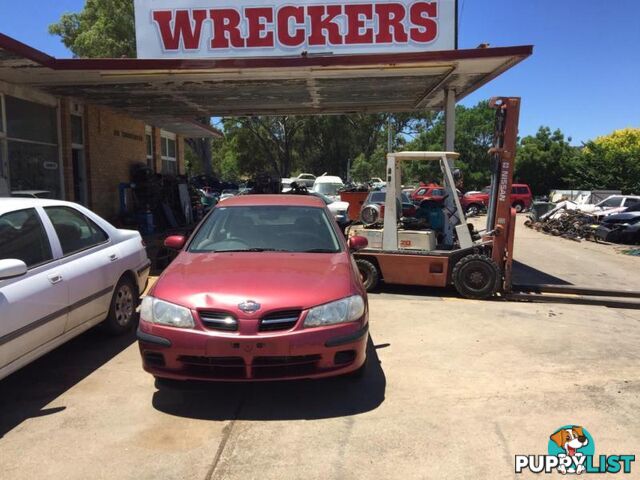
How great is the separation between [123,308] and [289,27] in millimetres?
7975

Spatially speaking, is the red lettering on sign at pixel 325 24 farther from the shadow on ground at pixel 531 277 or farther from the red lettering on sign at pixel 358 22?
the shadow on ground at pixel 531 277

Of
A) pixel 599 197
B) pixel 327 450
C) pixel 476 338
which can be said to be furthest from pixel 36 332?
pixel 599 197

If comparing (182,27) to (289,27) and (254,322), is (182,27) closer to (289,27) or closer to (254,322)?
(289,27)

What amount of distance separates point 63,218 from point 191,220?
13366mm

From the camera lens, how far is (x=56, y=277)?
4.38 metres

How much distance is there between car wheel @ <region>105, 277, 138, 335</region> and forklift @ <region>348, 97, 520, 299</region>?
3.61 m

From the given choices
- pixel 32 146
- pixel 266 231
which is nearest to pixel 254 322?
pixel 266 231

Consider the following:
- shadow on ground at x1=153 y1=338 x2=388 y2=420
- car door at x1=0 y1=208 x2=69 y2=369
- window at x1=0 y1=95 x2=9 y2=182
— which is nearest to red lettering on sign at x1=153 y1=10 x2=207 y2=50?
window at x1=0 y1=95 x2=9 y2=182

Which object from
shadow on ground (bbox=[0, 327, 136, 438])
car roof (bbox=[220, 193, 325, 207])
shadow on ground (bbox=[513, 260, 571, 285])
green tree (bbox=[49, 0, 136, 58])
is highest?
green tree (bbox=[49, 0, 136, 58])

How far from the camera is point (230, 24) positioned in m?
11.6

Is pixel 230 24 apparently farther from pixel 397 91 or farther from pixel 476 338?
pixel 476 338

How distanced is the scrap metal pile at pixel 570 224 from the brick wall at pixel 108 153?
1494cm

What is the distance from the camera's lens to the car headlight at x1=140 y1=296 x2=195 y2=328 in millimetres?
3732

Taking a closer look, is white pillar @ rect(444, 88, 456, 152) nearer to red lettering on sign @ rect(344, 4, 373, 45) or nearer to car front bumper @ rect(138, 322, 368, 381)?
red lettering on sign @ rect(344, 4, 373, 45)
